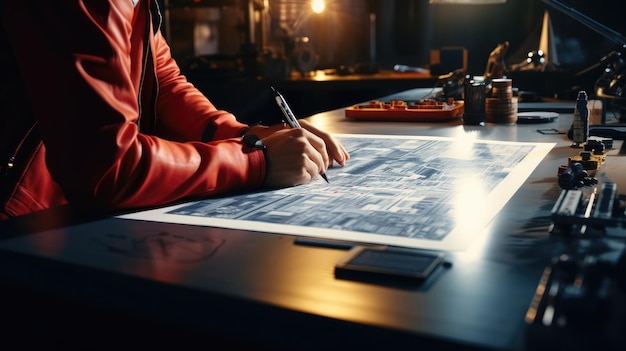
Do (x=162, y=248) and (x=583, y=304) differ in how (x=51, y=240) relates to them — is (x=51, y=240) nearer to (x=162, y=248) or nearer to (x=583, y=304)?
(x=162, y=248)

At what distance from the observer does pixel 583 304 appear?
0.50m

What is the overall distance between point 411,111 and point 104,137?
1.17 m

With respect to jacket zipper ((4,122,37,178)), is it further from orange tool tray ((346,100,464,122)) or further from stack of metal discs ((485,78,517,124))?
stack of metal discs ((485,78,517,124))

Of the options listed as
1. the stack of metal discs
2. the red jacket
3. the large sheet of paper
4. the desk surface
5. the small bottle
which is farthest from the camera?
the stack of metal discs

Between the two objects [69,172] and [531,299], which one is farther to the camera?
[69,172]

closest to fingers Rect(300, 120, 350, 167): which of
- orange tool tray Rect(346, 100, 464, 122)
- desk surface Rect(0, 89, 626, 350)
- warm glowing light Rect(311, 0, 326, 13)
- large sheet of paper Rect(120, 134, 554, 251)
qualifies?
large sheet of paper Rect(120, 134, 554, 251)

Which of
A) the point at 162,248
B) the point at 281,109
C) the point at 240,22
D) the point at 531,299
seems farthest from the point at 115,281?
the point at 240,22

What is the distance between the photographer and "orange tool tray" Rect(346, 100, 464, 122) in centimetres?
196

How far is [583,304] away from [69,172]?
73cm

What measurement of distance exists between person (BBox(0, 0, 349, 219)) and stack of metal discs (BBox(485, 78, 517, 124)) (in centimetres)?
85

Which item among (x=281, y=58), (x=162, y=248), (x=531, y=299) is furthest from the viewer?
(x=281, y=58)

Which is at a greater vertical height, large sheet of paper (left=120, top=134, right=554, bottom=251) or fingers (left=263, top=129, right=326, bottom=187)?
fingers (left=263, top=129, right=326, bottom=187)

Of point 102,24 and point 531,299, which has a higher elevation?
point 102,24

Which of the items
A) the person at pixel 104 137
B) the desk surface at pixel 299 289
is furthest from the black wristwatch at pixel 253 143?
the desk surface at pixel 299 289
